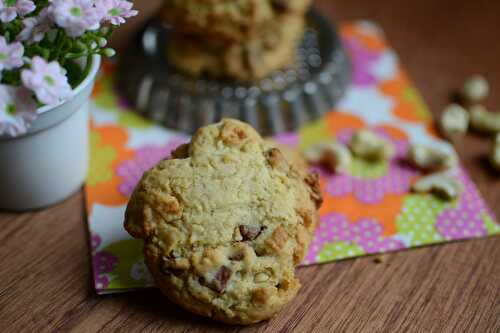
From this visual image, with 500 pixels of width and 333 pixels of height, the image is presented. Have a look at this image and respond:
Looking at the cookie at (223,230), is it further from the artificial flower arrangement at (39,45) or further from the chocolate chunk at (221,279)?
the artificial flower arrangement at (39,45)

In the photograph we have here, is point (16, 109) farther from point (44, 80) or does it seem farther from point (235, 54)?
point (235, 54)

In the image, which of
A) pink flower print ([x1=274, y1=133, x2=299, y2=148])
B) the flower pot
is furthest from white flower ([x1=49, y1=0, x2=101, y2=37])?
pink flower print ([x1=274, y1=133, x2=299, y2=148])

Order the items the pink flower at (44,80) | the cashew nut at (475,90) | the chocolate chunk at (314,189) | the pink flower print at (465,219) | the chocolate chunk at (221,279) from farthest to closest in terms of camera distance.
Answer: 1. the cashew nut at (475,90)
2. the pink flower print at (465,219)
3. the chocolate chunk at (314,189)
4. the chocolate chunk at (221,279)
5. the pink flower at (44,80)

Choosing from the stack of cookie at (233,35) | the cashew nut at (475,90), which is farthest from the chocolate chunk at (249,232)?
the cashew nut at (475,90)

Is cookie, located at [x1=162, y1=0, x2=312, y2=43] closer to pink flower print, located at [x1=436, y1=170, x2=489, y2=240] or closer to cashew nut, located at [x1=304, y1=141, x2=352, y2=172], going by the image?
cashew nut, located at [x1=304, y1=141, x2=352, y2=172]

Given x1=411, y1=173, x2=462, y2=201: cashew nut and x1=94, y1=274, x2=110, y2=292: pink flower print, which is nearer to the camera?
x1=94, y1=274, x2=110, y2=292: pink flower print

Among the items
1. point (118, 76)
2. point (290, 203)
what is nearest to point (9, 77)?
point (290, 203)

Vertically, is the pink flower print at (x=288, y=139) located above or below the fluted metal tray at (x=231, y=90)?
below

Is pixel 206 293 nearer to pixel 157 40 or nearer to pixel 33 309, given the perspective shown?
pixel 33 309
